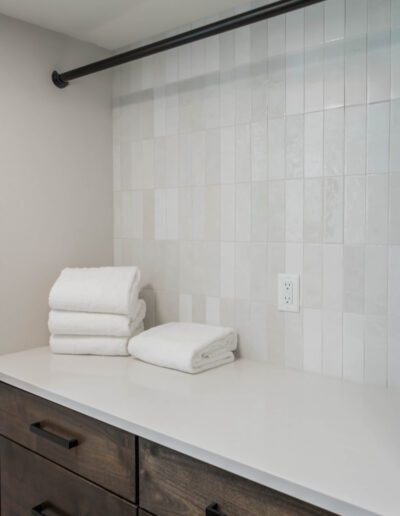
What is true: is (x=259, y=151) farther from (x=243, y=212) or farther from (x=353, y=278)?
(x=353, y=278)

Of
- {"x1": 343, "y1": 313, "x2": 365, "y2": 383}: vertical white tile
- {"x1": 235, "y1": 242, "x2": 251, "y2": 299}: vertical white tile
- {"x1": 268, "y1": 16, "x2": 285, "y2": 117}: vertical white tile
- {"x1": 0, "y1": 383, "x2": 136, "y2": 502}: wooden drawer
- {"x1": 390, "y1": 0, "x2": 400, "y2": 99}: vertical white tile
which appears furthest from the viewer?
{"x1": 235, "y1": 242, "x2": 251, "y2": 299}: vertical white tile

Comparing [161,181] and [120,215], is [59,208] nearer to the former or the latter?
[120,215]

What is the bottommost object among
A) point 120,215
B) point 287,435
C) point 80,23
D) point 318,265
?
point 287,435

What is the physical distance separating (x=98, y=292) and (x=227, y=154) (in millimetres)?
606

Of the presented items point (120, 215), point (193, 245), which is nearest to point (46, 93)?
point (120, 215)

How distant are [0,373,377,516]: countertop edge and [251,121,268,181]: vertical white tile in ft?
2.70

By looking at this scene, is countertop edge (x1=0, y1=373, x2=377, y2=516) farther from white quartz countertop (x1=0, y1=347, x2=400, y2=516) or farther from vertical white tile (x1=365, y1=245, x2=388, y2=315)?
vertical white tile (x1=365, y1=245, x2=388, y2=315)

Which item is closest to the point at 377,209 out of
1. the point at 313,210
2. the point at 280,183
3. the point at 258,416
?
the point at 313,210

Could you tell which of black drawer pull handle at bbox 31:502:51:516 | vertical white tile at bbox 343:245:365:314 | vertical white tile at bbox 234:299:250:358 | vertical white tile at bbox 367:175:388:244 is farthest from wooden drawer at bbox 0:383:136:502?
vertical white tile at bbox 367:175:388:244

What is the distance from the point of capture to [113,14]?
162 centimetres

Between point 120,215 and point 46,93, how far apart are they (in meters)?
0.51

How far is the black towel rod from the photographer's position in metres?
1.20

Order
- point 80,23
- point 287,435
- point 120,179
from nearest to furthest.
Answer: point 287,435 → point 80,23 → point 120,179

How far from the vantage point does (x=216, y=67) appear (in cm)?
164
